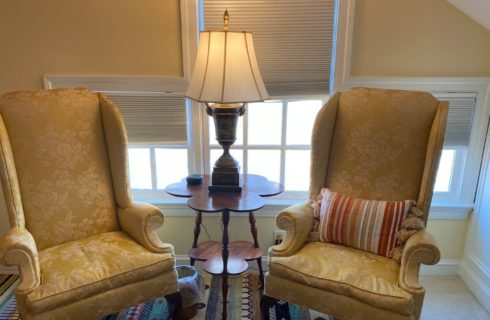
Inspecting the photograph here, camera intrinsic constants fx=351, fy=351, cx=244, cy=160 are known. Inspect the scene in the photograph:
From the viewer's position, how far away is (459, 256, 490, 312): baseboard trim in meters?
2.02

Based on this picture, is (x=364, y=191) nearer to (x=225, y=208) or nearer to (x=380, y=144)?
(x=380, y=144)

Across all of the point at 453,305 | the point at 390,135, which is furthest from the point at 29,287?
the point at 453,305

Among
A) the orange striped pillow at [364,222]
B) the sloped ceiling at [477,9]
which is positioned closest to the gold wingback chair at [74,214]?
the orange striped pillow at [364,222]

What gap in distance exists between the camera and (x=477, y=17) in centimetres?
192

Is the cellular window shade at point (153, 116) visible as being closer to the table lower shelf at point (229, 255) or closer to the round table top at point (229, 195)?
the round table top at point (229, 195)

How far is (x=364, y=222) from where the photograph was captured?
1664 mm

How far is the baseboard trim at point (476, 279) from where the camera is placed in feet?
6.61

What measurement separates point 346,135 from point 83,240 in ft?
4.78

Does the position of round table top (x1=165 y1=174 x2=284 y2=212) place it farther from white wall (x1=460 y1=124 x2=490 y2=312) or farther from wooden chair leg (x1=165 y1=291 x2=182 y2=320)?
white wall (x1=460 y1=124 x2=490 y2=312)

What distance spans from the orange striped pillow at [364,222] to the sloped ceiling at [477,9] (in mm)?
1076

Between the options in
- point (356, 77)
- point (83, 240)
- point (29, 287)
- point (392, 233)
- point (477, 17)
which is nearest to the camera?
point (29, 287)

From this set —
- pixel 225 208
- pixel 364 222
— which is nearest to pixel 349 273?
pixel 364 222

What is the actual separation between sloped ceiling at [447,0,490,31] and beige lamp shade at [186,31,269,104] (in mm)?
1205

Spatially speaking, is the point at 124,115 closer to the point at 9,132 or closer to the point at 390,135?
the point at 9,132
